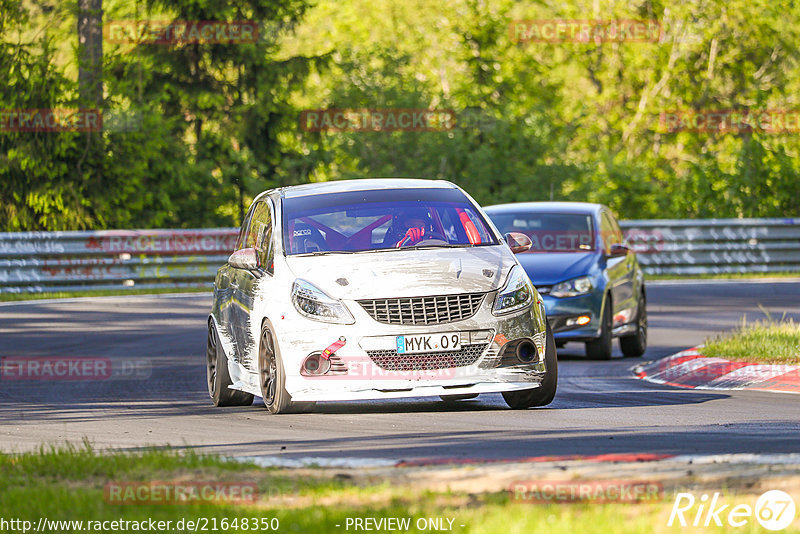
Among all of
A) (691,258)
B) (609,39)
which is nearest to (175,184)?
(691,258)

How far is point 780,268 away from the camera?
3000 centimetres

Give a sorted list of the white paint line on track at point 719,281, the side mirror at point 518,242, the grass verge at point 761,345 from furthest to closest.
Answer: the white paint line on track at point 719,281 → the grass verge at point 761,345 → the side mirror at point 518,242

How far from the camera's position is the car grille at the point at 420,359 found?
1001cm

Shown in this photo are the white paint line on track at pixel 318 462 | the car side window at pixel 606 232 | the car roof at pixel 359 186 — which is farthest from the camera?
the car side window at pixel 606 232

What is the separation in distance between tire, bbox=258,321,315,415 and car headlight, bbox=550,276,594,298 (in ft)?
18.1

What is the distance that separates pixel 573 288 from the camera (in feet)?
51.6

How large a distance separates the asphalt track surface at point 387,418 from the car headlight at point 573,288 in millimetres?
773

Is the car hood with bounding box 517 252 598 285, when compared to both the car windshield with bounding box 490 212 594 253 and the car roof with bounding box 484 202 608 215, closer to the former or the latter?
the car windshield with bounding box 490 212 594 253

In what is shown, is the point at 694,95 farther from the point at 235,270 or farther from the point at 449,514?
the point at 449,514

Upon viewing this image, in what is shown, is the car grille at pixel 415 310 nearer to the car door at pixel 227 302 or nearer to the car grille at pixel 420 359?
the car grille at pixel 420 359

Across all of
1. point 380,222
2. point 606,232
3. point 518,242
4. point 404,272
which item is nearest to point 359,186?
point 380,222

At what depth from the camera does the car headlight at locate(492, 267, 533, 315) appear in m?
10.3

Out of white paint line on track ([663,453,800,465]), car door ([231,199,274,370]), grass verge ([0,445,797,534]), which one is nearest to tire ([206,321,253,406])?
car door ([231,199,274,370])

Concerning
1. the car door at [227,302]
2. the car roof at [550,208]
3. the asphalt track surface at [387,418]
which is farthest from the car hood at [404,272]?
the car roof at [550,208]
